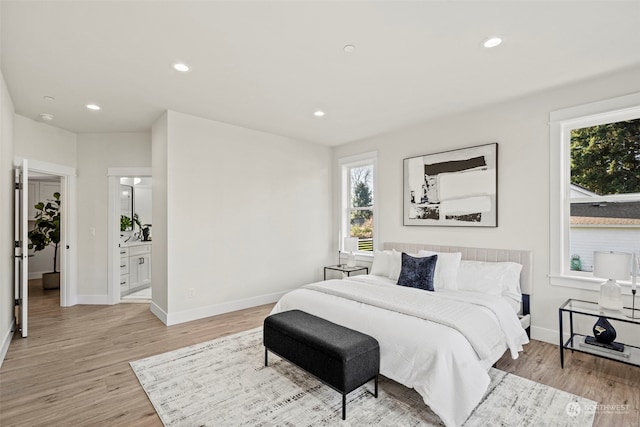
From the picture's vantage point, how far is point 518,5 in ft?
6.63

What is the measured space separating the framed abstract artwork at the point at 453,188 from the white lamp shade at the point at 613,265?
1.13 meters

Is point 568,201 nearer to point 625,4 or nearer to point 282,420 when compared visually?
point 625,4

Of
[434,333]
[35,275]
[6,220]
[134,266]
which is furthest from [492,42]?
[35,275]

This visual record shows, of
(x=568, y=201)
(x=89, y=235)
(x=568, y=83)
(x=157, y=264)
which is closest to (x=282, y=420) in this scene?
(x=157, y=264)

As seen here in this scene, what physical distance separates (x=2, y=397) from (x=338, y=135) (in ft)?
15.5

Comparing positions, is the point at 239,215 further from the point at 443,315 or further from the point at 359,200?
the point at 443,315

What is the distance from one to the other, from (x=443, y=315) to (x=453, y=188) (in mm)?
2180

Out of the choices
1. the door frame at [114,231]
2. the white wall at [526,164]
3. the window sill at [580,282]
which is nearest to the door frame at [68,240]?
the door frame at [114,231]

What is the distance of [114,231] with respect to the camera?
516cm

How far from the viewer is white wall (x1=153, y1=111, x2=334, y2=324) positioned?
4.11 m

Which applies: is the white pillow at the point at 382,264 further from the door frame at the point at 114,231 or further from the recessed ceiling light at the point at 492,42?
the door frame at the point at 114,231

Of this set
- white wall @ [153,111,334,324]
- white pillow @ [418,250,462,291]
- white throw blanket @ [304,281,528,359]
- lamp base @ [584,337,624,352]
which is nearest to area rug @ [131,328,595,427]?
white throw blanket @ [304,281,528,359]

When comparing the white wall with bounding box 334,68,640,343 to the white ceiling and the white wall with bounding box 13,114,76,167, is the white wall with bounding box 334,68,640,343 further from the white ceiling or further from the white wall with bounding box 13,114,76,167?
the white wall with bounding box 13,114,76,167

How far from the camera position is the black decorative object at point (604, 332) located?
2781mm
